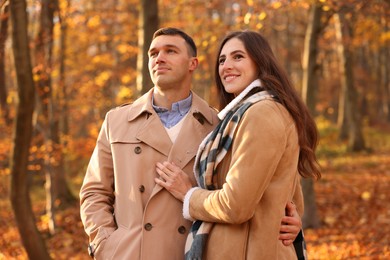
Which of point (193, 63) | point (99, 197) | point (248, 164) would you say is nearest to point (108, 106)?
point (193, 63)

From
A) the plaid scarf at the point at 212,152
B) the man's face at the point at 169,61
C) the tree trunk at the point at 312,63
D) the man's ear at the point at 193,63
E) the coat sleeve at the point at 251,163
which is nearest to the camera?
the coat sleeve at the point at 251,163

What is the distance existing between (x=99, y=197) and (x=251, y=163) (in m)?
1.15

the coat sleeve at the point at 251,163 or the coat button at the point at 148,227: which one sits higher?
the coat sleeve at the point at 251,163

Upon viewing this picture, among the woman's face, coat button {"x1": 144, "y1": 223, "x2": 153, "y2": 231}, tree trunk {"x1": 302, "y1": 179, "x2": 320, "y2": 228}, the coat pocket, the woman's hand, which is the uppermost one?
the woman's face

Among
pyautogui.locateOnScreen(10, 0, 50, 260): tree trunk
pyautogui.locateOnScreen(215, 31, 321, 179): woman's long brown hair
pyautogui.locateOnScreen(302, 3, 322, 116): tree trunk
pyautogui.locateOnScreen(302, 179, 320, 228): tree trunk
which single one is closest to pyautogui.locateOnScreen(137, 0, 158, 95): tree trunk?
pyautogui.locateOnScreen(10, 0, 50, 260): tree trunk

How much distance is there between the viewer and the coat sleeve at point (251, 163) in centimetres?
270

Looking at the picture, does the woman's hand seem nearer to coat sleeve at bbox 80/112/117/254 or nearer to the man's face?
coat sleeve at bbox 80/112/117/254

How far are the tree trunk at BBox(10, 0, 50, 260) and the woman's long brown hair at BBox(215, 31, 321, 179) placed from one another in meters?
3.03

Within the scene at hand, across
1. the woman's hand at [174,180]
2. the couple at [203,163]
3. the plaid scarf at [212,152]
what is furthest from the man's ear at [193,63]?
the woman's hand at [174,180]

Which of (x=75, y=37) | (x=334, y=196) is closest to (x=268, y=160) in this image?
(x=334, y=196)

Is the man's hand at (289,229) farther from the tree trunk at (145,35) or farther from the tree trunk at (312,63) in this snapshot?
the tree trunk at (312,63)

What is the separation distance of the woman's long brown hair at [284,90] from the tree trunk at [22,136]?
3.03 metres

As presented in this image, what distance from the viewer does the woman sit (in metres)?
2.73

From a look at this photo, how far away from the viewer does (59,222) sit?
11625mm
